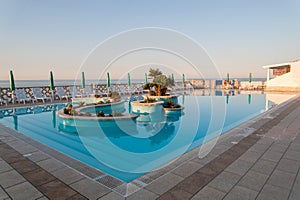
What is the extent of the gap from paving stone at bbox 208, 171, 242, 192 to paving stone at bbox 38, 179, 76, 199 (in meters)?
1.96

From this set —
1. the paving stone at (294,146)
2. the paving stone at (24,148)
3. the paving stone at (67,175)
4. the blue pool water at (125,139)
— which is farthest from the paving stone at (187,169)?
the paving stone at (24,148)

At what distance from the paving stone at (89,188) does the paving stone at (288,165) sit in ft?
9.50

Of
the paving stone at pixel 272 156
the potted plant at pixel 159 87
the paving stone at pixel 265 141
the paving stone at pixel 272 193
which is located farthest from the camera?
the potted plant at pixel 159 87

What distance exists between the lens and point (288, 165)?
2.97 metres

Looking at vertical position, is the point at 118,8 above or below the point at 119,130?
above

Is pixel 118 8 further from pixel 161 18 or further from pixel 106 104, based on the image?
pixel 106 104

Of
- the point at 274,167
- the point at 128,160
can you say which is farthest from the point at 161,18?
the point at 274,167

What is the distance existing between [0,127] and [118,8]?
8422 mm

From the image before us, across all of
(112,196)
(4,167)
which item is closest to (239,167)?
(112,196)

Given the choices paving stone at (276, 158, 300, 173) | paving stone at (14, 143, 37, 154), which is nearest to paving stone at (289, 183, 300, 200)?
paving stone at (276, 158, 300, 173)

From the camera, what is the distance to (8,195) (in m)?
2.23

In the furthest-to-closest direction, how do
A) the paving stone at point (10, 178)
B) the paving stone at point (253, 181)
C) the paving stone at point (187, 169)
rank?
1. the paving stone at point (187, 169)
2. the paving stone at point (10, 178)
3. the paving stone at point (253, 181)

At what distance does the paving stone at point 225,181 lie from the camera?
2363 millimetres

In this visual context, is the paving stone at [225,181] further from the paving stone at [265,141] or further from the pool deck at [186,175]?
the paving stone at [265,141]
